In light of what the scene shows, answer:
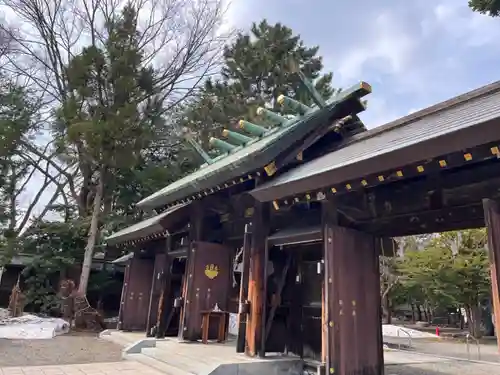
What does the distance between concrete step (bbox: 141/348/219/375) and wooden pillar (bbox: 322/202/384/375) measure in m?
1.60

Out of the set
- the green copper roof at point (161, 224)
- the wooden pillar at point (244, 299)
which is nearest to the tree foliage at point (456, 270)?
the green copper roof at point (161, 224)

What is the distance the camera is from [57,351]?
305 inches

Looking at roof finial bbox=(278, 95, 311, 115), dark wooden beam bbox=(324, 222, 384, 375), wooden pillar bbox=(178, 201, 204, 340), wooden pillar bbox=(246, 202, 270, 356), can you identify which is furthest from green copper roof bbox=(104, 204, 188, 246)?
dark wooden beam bbox=(324, 222, 384, 375)

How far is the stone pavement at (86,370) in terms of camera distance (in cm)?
545

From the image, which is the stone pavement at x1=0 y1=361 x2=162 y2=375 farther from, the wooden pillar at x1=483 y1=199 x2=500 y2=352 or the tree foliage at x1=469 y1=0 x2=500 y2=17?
the tree foliage at x1=469 y1=0 x2=500 y2=17

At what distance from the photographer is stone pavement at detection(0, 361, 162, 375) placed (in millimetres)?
5445

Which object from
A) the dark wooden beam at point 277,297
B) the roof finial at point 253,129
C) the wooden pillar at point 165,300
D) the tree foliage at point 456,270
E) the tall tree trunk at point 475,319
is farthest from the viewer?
the tall tree trunk at point 475,319

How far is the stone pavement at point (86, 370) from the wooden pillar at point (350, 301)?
2.80 m

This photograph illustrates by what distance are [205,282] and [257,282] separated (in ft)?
6.47

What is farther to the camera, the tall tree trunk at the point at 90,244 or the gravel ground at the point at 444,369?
the tall tree trunk at the point at 90,244

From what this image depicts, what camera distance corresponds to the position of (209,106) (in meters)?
17.8

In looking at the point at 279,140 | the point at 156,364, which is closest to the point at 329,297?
the point at 279,140

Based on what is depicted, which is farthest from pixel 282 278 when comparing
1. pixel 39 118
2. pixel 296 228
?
pixel 39 118

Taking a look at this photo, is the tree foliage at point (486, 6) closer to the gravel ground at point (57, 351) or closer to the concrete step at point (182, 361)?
the concrete step at point (182, 361)
